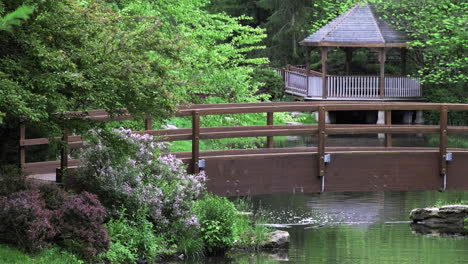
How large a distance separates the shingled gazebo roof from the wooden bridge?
25020 mm

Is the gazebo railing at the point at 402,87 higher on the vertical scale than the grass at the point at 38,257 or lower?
higher

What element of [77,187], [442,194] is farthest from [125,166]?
[442,194]

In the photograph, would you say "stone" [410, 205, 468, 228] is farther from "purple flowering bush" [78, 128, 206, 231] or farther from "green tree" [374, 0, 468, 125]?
"green tree" [374, 0, 468, 125]

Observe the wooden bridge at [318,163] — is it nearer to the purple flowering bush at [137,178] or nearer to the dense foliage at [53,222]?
the purple flowering bush at [137,178]

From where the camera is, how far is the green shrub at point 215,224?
1552 cm

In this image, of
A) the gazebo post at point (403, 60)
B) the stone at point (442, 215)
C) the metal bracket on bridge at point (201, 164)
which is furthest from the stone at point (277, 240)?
the gazebo post at point (403, 60)

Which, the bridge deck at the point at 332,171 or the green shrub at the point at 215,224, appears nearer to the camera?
the green shrub at the point at 215,224

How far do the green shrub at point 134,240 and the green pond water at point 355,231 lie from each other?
1048 mm

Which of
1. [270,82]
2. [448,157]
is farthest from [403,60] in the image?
[448,157]

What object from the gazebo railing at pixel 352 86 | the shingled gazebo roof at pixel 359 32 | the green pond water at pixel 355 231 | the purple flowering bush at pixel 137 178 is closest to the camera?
the purple flowering bush at pixel 137 178

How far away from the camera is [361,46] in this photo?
140ft

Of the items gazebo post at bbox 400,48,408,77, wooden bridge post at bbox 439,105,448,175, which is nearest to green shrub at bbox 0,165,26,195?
wooden bridge post at bbox 439,105,448,175

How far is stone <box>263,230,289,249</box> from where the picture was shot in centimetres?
1689

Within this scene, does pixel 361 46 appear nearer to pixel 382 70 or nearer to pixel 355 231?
pixel 382 70
